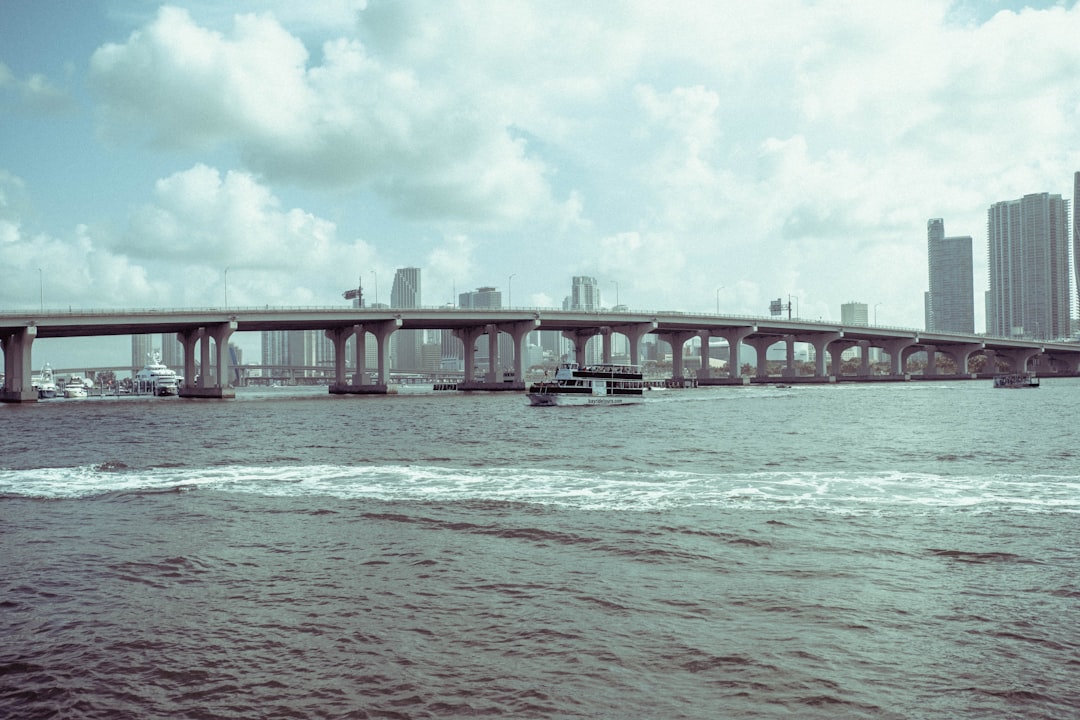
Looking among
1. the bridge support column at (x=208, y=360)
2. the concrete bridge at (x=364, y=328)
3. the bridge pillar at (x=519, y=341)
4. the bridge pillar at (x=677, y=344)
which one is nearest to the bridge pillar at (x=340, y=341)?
the concrete bridge at (x=364, y=328)

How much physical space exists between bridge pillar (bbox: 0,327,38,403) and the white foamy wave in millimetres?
87059

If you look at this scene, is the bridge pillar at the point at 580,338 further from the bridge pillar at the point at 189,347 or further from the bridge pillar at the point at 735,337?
the bridge pillar at the point at 189,347

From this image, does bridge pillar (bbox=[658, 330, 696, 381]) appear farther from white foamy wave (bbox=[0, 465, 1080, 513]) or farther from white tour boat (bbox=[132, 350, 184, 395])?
white foamy wave (bbox=[0, 465, 1080, 513])

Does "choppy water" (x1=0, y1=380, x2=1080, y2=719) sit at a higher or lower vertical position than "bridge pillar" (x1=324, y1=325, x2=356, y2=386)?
lower

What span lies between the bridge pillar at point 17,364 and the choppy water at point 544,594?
8996 cm

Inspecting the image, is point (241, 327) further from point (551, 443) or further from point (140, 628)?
point (140, 628)

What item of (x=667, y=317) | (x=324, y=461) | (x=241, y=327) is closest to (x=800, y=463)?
(x=324, y=461)

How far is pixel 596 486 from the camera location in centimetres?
2523

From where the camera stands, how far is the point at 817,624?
11.0 m

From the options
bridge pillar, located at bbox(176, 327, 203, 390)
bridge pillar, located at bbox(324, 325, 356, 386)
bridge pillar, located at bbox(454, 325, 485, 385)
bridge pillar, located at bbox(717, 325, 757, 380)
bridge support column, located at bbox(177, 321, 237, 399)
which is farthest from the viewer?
bridge pillar, located at bbox(717, 325, 757, 380)

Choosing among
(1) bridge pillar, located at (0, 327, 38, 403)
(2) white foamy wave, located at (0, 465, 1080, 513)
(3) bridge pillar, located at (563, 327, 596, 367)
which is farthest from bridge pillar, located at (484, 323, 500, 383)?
(2) white foamy wave, located at (0, 465, 1080, 513)

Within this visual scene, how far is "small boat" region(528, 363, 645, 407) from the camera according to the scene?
86625mm

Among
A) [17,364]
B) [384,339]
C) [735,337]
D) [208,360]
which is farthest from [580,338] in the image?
[17,364]

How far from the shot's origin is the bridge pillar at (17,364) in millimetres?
102938
